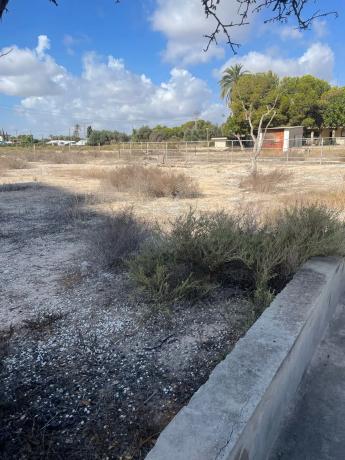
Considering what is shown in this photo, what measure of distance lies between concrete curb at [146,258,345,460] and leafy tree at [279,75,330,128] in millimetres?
45714

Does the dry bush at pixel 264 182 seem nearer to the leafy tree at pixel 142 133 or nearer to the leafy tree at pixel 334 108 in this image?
the leafy tree at pixel 334 108

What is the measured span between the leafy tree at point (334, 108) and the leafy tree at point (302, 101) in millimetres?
815

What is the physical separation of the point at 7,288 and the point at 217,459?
136 inches

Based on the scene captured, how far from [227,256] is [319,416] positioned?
177cm

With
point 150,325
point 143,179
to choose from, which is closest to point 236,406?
point 150,325

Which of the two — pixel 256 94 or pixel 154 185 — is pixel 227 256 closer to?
pixel 154 185

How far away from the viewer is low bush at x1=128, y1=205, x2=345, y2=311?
3.63 metres

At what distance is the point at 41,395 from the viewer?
→ 242cm

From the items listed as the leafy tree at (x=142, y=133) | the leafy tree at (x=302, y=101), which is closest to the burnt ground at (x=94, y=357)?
the leafy tree at (x=302, y=101)

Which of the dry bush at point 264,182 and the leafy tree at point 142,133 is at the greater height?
the leafy tree at point 142,133

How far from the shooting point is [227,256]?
12.4 ft

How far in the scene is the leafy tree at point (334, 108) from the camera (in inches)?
1852

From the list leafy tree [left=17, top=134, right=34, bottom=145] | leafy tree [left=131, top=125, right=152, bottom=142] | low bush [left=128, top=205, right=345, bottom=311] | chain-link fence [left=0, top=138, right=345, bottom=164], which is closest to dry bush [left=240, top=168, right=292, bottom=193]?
low bush [left=128, top=205, right=345, bottom=311]

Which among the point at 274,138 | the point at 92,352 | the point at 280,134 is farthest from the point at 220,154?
the point at 92,352
